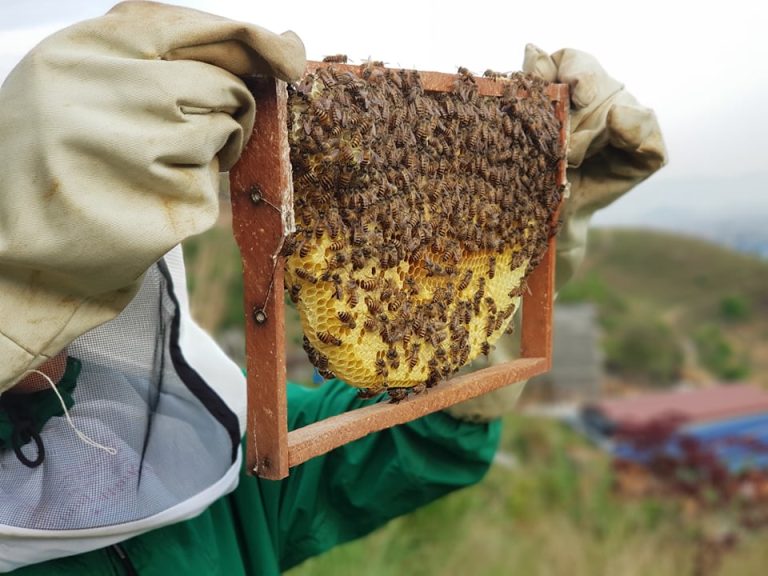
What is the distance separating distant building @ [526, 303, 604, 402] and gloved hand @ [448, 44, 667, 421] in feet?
36.9

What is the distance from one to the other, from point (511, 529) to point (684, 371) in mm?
9424

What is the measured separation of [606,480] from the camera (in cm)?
837

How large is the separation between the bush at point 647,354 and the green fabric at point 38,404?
14547mm

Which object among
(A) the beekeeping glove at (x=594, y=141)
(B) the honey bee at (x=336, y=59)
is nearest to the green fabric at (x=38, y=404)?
(B) the honey bee at (x=336, y=59)

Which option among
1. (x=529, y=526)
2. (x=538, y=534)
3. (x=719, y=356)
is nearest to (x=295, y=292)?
(x=538, y=534)

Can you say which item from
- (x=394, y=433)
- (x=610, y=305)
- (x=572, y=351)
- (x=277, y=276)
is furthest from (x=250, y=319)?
(x=610, y=305)

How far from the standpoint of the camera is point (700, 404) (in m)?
11.7

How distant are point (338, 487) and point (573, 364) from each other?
39.8 ft

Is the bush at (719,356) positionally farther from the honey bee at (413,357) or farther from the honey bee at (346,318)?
the honey bee at (346,318)

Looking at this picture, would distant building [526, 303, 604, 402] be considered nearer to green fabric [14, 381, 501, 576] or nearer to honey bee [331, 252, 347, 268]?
green fabric [14, 381, 501, 576]

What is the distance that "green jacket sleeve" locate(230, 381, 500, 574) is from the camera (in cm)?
277

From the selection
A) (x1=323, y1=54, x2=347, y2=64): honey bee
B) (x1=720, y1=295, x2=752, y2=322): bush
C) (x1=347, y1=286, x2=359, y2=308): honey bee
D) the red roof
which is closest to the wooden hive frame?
(x1=323, y1=54, x2=347, y2=64): honey bee

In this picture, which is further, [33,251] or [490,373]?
[490,373]

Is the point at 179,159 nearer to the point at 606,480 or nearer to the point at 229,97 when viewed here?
the point at 229,97
